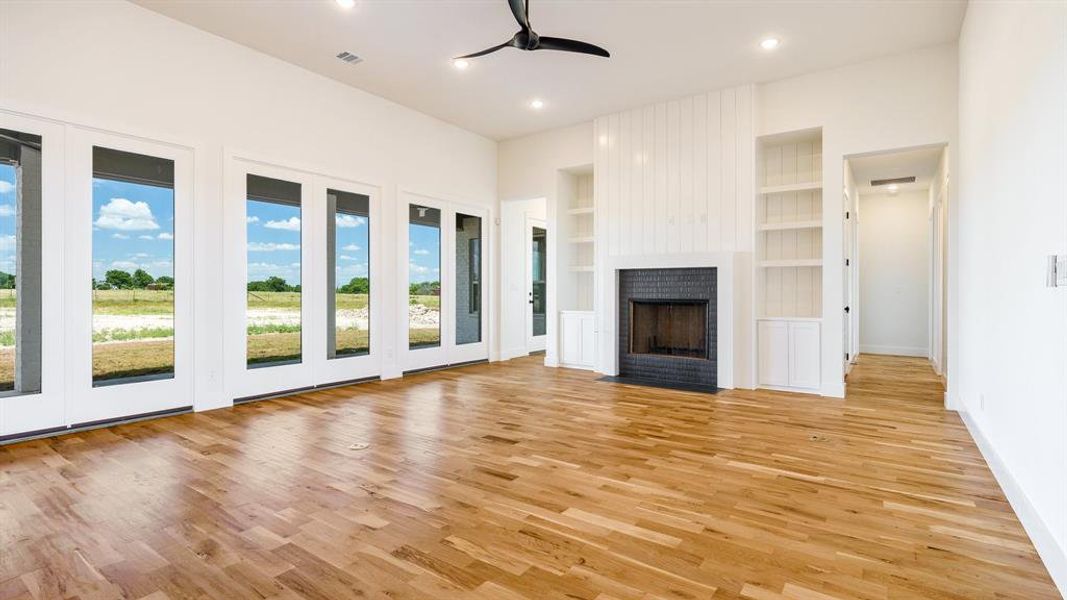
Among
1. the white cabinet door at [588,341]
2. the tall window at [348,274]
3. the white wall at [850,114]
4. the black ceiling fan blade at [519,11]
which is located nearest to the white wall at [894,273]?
the white wall at [850,114]

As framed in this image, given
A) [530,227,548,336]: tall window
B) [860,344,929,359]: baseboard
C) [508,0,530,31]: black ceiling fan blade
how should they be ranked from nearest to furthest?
[508,0,530,31]: black ceiling fan blade
[860,344,929,359]: baseboard
[530,227,548,336]: tall window

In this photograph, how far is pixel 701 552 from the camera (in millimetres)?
2086

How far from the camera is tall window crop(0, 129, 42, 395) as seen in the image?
364cm

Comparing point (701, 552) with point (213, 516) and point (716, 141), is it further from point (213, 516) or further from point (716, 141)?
point (716, 141)

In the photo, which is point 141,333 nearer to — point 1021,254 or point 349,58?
point 349,58

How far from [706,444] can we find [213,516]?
116 inches

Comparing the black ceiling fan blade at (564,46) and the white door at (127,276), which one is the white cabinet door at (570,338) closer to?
the black ceiling fan blade at (564,46)

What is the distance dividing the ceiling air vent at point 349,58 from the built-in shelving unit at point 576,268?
10.4ft

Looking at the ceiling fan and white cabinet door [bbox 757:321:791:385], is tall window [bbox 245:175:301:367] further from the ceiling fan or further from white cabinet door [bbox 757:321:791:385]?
white cabinet door [bbox 757:321:791:385]

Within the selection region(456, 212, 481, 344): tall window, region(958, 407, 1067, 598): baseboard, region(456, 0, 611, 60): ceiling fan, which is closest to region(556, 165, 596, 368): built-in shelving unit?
region(456, 212, 481, 344): tall window

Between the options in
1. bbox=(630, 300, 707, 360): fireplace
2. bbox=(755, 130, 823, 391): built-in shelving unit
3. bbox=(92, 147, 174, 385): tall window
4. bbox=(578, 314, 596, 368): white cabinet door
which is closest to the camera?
bbox=(92, 147, 174, 385): tall window

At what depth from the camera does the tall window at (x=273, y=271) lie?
5125 mm

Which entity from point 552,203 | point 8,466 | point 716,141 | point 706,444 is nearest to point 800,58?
point 716,141

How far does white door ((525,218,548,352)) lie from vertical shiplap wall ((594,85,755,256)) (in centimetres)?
205
